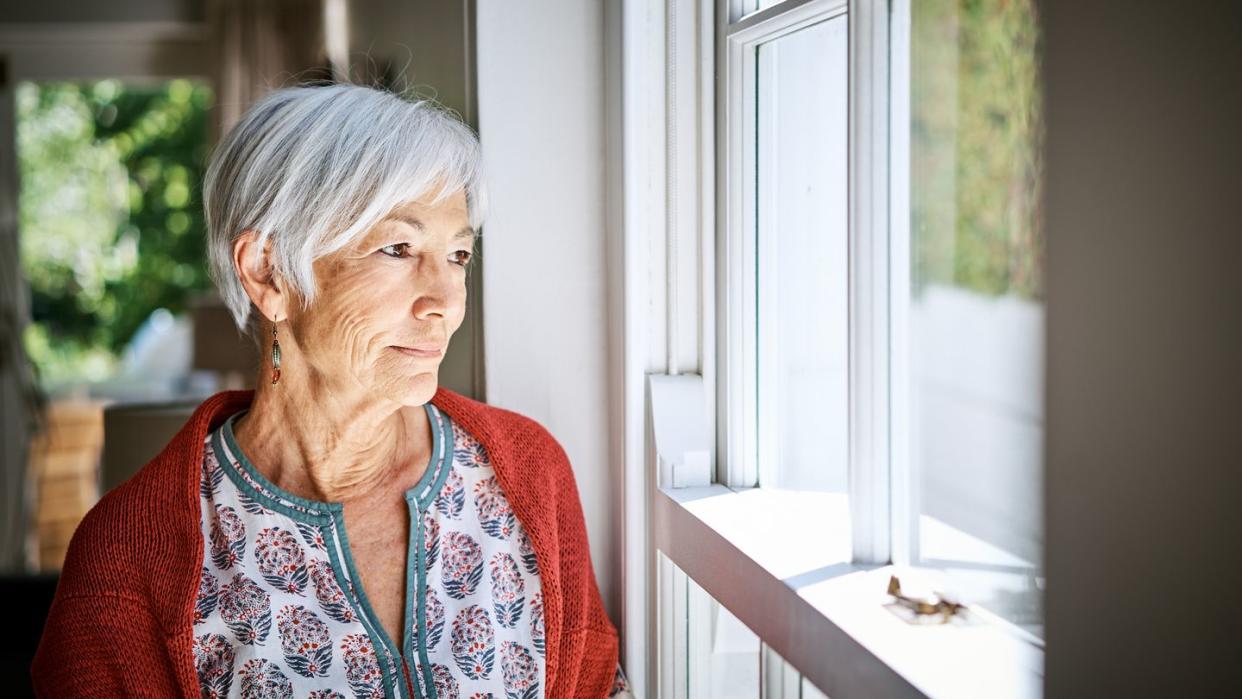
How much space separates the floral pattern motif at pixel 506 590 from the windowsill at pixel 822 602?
22 centimetres

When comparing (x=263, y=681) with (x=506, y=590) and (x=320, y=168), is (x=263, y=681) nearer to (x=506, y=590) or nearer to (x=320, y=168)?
(x=506, y=590)

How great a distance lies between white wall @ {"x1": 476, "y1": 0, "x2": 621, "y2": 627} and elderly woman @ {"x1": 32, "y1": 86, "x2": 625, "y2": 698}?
0.69 ft

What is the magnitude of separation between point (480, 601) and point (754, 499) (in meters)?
0.39

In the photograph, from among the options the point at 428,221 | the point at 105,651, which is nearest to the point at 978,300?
the point at 428,221

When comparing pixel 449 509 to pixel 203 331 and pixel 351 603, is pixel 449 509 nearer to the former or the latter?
A: pixel 351 603

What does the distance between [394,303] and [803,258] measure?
1.69 feet

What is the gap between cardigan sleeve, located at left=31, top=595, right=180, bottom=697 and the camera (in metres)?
1.15

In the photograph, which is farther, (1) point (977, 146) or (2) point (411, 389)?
(2) point (411, 389)

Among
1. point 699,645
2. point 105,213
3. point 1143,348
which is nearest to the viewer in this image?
point 1143,348

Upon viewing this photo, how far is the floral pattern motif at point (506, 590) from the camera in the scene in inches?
51.3

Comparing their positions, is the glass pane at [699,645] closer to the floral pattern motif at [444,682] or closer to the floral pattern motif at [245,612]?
the floral pattern motif at [444,682]

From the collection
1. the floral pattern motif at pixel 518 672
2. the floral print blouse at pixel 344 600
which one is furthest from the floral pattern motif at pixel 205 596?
the floral pattern motif at pixel 518 672

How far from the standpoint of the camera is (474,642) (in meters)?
1.27

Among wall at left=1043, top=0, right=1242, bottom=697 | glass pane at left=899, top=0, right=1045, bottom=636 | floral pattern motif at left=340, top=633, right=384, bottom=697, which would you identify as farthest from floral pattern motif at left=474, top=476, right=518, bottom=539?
wall at left=1043, top=0, right=1242, bottom=697
